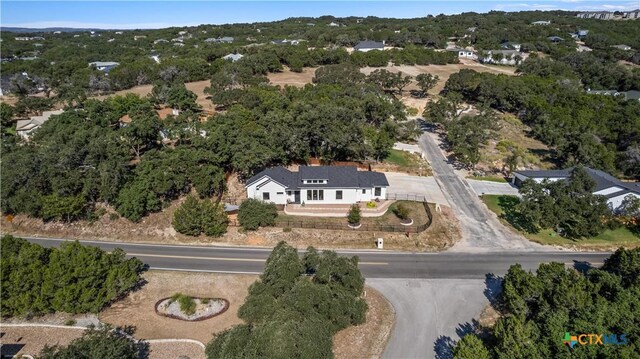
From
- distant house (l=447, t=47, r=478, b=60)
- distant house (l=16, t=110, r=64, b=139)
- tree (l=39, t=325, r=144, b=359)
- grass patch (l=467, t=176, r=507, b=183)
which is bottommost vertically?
tree (l=39, t=325, r=144, b=359)

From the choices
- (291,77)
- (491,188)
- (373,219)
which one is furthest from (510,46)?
(373,219)

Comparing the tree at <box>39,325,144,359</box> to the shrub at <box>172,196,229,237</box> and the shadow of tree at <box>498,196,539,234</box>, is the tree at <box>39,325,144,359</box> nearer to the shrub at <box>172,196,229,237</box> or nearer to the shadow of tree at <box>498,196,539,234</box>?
the shrub at <box>172,196,229,237</box>

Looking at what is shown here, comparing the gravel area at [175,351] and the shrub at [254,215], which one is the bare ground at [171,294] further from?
the shrub at [254,215]

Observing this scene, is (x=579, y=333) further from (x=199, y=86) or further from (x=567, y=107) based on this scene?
(x=199, y=86)

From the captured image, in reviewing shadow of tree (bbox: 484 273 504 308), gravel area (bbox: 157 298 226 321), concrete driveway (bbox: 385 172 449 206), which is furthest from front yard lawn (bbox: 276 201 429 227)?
gravel area (bbox: 157 298 226 321)

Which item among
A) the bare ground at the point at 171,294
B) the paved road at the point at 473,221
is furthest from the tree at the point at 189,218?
the paved road at the point at 473,221
